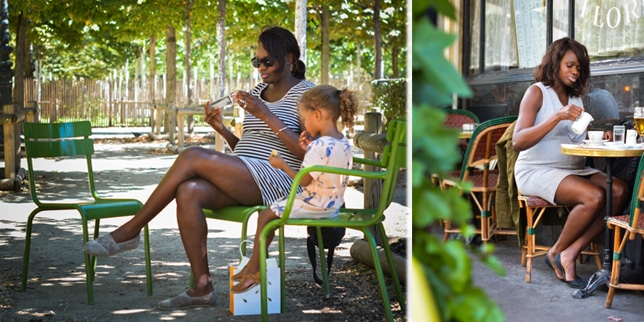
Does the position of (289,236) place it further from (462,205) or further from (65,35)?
(65,35)

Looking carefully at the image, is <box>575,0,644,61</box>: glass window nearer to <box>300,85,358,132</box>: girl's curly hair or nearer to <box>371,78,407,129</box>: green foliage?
<box>300,85,358,132</box>: girl's curly hair

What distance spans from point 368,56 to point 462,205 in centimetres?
2419

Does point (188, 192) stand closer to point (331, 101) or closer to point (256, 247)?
point (256, 247)

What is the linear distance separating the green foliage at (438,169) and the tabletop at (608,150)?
3.22 m

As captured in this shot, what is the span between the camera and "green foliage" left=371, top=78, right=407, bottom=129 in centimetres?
977

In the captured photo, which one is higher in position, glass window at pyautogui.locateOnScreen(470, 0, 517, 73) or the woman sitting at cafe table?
glass window at pyautogui.locateOnScreen(470, 0, 517, 73)

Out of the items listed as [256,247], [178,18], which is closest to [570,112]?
[256,247]

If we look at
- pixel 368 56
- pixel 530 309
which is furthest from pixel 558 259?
pixel 368 56

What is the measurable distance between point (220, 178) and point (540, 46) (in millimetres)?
3250

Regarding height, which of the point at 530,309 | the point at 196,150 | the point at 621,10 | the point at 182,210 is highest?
the point at 621,10

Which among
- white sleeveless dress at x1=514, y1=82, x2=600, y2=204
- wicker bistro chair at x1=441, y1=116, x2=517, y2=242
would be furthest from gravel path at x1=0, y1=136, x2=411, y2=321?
white sleeveless dress at x1=514, y1=82, x2=600, y2=204

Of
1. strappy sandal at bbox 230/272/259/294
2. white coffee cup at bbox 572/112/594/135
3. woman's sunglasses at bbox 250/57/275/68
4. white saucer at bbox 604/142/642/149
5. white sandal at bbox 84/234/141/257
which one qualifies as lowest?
strappy sandal at bbox 230/272/259/294

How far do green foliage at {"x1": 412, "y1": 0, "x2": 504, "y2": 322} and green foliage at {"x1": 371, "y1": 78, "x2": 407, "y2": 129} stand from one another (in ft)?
27.8

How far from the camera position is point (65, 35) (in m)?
14.3
